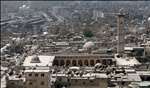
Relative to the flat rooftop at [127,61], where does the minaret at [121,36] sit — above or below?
above

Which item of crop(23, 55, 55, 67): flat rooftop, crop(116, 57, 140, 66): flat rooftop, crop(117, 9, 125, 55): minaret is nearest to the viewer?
crop(116, 57, 140, 66): flat rooftop

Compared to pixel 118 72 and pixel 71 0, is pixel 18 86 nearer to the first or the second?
pixel 118 72

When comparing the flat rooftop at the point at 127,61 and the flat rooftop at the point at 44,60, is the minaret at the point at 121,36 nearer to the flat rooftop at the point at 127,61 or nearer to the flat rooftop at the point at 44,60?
the flat rooftop at the point at 127,61

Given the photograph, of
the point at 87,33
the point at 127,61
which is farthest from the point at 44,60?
the point at 87,33

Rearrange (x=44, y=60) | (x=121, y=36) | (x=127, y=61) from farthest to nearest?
1. (x=121, y=36)
2. (x=44, y=60)
3. (x=127, y=61)

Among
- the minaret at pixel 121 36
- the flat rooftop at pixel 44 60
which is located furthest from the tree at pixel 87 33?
the flat rooftop at pixel 44 60

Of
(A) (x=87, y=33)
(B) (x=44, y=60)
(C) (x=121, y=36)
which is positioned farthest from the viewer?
(A) (x=87, y=33)

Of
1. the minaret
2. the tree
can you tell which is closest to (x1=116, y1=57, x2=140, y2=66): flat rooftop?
the minaret

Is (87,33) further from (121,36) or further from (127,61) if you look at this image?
(127,61)

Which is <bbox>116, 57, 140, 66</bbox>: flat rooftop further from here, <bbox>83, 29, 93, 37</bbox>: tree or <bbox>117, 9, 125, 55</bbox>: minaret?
<bbox>83, 29, 93, 37</bbox>: tree

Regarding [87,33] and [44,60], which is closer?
[44,60]

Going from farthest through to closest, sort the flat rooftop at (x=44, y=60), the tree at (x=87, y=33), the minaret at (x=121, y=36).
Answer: the tree at (x=87, y=33)
the minaret at (x=121, y=36)
the flat rooftop at (x=44, y=60)
